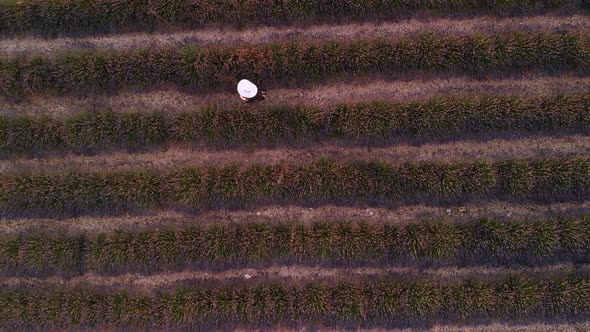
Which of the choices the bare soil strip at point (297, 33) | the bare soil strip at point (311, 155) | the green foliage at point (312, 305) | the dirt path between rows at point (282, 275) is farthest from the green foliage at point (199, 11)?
the green foliage at point (312, 305)

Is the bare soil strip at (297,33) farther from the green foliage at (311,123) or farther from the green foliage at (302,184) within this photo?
the green foliage at (302,184)

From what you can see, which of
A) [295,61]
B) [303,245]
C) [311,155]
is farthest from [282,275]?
[295,61]

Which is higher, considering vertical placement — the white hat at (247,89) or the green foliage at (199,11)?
Answer: the green foliage at (199,11)

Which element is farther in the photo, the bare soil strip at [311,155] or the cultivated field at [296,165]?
the bare soil strip at [311,155]

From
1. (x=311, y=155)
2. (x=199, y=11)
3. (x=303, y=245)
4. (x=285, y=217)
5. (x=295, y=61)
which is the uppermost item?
(x=199, y=11)

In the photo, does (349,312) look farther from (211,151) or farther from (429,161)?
(211,151)

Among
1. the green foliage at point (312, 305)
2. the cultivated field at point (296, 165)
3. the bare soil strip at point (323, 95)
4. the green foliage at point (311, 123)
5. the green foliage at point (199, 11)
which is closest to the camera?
the green foliage at point (312, 305)

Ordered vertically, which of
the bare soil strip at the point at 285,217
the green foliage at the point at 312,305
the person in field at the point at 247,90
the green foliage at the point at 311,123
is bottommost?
the green foliage at the point at 312,305

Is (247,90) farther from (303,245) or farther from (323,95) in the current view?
(303,245)
